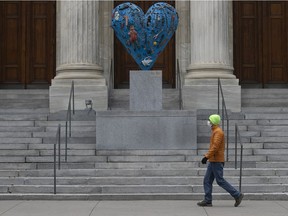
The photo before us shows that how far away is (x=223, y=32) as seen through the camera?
19500 mm

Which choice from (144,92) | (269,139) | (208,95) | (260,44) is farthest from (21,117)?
(260,44)

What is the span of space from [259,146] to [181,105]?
15.5 feet

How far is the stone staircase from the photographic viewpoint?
41.2 ft

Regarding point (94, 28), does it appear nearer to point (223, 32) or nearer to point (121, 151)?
point (223, 32)

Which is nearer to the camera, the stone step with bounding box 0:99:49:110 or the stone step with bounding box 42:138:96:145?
the stone step with bounding box 42:138:96:145

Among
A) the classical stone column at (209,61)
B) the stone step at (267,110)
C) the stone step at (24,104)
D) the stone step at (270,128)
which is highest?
the classical stone column at (209,61)

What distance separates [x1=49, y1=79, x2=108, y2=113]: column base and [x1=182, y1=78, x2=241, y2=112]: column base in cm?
258

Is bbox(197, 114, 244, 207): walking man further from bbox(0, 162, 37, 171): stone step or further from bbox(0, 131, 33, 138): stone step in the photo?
bbox(0, 131, 33, 138): stone step

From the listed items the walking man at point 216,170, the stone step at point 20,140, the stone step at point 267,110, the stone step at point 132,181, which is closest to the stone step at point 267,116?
the stone step at point 267,110

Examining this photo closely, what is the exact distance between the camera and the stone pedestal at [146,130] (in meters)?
15.0

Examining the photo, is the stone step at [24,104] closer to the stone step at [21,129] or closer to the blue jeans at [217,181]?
the stone step at [21,129]

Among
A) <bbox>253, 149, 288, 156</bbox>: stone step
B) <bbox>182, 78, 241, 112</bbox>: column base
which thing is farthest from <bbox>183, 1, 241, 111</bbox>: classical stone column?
<bbox>253, 149, 288, 156</bbox>: stone step
